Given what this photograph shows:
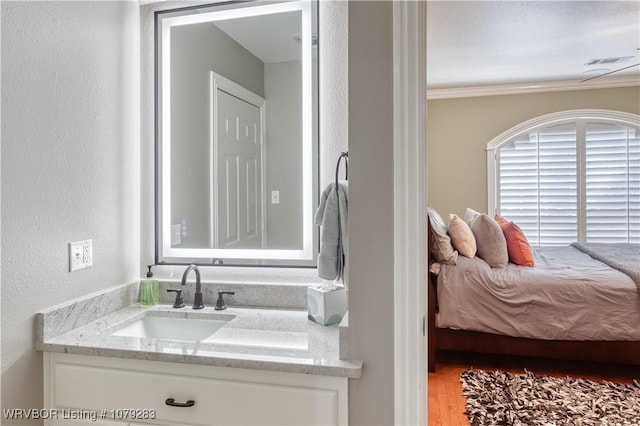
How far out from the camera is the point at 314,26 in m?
1.69

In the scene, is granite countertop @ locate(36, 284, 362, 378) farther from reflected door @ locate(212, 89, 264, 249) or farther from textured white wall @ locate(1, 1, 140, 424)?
reflected door @ locate(212, 89, 264, 249)

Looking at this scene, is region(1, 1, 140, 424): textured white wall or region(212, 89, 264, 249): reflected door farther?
region(212, 89, 264, 249): reflected door

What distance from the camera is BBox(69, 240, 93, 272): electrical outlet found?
1.47 metres

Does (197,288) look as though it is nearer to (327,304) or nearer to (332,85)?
(327,304)

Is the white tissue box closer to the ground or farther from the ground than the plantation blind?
closer to the ground

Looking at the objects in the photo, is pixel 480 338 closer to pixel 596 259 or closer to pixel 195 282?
pixel 596 259

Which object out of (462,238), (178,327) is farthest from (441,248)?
(178,327)

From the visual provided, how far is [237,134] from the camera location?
185cm

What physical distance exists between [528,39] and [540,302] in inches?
89.4

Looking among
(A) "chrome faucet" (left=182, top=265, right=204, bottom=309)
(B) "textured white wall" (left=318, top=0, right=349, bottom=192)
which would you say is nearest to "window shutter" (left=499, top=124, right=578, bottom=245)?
(B) "textured white wall" (left=318, top=0, right=349, bottom=192)

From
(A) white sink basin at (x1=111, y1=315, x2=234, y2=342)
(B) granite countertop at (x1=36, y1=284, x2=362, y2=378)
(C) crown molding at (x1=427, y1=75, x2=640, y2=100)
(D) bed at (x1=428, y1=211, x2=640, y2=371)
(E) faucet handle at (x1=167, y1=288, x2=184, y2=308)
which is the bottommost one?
(D) bed at (x1=428, y1=211, x2=640, y2=371)

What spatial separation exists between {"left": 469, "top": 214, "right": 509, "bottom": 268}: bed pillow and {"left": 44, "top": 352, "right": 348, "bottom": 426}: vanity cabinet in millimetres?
2317

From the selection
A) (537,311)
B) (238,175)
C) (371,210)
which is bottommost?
(537,311)

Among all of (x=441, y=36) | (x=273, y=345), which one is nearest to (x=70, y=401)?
(x=273, y=345)
